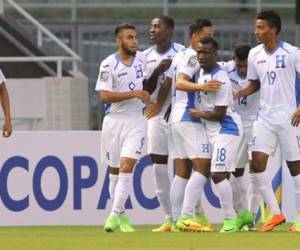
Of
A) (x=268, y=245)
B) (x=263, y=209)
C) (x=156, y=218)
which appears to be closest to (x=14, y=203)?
(x=156, y=218)

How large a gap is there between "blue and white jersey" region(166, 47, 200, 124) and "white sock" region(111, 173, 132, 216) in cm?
76

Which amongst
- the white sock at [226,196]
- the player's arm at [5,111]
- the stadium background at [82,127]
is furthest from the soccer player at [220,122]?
the stadium background at [82,127]

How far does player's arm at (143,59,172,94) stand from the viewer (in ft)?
56.0

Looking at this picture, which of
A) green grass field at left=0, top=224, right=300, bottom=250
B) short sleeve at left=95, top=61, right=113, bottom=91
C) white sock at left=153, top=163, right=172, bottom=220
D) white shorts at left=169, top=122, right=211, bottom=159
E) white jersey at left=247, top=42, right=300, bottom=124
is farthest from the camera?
white sock at left=153, top=163, right=172, bottom=220

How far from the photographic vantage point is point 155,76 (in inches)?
675

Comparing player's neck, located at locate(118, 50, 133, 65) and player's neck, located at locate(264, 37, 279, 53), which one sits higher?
player's neck, located at locate(264, 37, 279, 53)

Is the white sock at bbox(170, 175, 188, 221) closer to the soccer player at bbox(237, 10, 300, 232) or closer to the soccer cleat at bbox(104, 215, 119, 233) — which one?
the soccer cleat at bbox(104, 215, 119, 233)

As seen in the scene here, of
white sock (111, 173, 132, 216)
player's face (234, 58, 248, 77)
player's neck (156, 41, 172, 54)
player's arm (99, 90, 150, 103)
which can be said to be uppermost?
player's neck (156, 41, 172, 54)

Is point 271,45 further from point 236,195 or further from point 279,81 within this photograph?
point 236,195

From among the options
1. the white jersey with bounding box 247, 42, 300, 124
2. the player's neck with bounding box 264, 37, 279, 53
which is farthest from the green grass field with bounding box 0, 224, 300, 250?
the player's neck with bounding box 264, 37, 279, 53

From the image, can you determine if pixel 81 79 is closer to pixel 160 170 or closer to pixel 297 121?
pixel 160 170

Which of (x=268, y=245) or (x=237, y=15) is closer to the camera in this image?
(x=268, y=245)

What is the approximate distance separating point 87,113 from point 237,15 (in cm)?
396

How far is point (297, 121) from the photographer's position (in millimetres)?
16062
